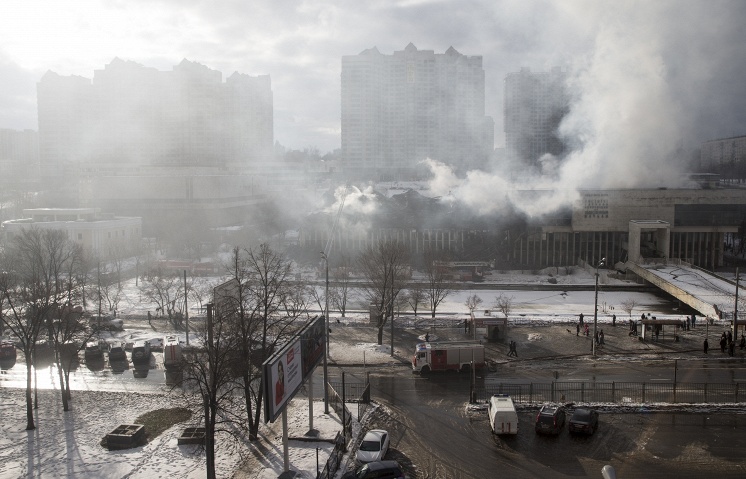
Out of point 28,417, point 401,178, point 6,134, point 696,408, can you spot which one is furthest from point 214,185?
point 6,134

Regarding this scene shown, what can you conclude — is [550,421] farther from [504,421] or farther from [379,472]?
[379,472]

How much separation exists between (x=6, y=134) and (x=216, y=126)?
178 ft

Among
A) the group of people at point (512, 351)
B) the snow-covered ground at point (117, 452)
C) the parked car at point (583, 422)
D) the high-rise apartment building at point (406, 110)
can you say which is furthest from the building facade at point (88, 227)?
the high-rise apartment building at point (406, 110)


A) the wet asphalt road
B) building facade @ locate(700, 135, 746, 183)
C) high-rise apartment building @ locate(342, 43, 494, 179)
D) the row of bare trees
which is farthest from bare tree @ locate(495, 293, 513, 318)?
high-rise apartment building @ locate(342, 43, 494, 179)

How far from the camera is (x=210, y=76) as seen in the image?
9319 centimetres

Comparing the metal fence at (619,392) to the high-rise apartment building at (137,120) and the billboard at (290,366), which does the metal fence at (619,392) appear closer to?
the billboard at (290,366)

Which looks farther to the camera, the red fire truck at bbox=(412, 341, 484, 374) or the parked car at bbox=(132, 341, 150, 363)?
the parked car at bbox=(132, 341, 150, 363)

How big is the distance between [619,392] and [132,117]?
296ft

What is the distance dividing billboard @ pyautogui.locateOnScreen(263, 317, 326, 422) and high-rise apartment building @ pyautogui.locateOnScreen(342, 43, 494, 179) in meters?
78.9

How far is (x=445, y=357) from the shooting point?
16922mm

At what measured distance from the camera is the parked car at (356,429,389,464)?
36.5ft

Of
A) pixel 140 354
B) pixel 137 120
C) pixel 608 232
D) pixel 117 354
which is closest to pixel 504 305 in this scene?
pixel 140 354

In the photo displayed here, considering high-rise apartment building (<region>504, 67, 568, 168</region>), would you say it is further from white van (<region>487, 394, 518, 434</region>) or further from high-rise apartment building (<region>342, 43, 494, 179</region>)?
white van (<region>487, 394, 518, 434</region>)

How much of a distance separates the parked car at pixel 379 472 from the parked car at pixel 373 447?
0.57 metres
